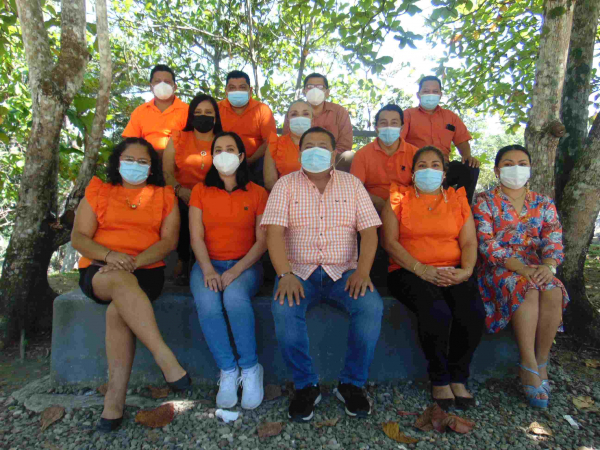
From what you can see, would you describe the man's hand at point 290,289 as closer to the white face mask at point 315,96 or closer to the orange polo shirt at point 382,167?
the orange polo shirt at point 382,167

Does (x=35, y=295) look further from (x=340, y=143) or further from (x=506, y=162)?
(x=506, y=162)

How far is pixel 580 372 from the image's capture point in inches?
121

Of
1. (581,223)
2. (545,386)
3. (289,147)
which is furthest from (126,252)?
(581,223)

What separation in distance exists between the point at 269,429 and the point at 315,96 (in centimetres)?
304

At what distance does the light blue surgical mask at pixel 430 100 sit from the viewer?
3959 millimetres

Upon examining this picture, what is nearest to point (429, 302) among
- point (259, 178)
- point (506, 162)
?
point (506, 162)

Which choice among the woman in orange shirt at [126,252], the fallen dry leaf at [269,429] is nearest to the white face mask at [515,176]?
the fallen dry leaf at [269,429]

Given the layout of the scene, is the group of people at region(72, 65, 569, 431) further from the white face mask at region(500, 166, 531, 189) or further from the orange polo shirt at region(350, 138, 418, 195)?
the orange polo shirt at region(350, 138, 418, 195)

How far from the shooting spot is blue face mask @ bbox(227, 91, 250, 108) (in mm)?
3910

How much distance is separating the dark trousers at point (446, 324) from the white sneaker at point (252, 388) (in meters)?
1.08

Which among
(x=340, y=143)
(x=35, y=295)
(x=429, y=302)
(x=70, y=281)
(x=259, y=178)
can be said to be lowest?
(x=70, y=281)

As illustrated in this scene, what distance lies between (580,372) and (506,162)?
170 cm

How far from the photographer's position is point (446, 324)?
2.53 m

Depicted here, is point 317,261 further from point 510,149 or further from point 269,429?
point 510,149
